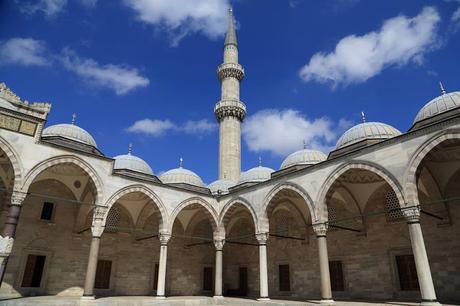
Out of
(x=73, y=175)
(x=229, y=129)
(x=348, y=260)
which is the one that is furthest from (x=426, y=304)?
(x=229, y=129)

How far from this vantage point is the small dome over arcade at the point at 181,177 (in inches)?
773

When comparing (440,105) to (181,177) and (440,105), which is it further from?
(181,177)

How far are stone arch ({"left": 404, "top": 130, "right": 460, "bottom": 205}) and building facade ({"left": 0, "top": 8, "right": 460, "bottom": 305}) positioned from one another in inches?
1.1

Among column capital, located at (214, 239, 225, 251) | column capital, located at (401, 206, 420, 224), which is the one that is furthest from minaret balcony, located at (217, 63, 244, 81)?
column capital, located at (401, 206, 420, 224)

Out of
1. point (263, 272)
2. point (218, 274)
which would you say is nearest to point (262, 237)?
point (263, 272)

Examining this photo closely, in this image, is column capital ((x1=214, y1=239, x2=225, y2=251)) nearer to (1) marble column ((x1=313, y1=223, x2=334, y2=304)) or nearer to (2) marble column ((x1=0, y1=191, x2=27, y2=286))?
(1) marble column ((x1=313, y1=223, x2=334, y2=304))

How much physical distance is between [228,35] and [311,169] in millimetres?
21032

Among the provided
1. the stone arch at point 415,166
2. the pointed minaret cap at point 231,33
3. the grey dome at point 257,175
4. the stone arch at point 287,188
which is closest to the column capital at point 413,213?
the stone arch at point 415,166

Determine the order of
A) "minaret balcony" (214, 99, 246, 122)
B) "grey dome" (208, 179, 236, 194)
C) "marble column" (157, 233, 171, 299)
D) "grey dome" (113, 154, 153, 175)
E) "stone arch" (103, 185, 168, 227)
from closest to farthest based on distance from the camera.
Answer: "marble column" (157, 233, 171, 299) → "stone arch" (103, 185, 168, 227) → "grey dome" (113, 154, 153, 175) → "grey dome" (208, 179, 236, 194) → "minaret balcony" (214, 99, 246, 122)

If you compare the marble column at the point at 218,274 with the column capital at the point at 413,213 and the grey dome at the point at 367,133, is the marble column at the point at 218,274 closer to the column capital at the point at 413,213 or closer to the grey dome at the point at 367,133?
the grey dome at the point at 367,133

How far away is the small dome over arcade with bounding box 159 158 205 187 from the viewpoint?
64.4ft

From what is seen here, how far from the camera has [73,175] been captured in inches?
540

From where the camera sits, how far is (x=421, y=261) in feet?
27.3

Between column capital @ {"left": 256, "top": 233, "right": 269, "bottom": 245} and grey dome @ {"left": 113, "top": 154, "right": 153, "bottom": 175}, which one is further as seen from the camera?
grey dome @ {"left": 113, "top": 154, "right": 153, "bottom": 175}
